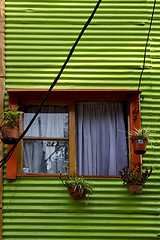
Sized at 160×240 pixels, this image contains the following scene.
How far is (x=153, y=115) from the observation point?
10367 millimetres

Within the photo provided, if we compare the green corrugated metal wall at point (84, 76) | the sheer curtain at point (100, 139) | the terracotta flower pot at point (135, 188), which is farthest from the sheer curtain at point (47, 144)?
the terracotta flower pot at point (135, 188)

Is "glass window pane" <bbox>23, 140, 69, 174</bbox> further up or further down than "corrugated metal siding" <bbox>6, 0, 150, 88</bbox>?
further down

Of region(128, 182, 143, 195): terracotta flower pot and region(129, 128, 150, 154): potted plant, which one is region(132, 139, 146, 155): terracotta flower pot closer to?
region(129, 128, 150, 154): potted plant

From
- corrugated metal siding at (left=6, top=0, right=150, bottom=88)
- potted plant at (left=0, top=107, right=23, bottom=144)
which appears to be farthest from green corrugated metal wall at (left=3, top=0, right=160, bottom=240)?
potted plant at (left=0, top=107, right=23, bottom=144)

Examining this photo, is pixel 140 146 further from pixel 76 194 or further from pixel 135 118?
pixel 76 194

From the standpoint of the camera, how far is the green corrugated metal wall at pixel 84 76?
957 centimetres

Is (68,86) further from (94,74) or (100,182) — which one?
(100,182)

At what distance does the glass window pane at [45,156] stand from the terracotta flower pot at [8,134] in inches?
27.8

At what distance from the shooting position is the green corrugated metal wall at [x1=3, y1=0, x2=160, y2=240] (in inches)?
377

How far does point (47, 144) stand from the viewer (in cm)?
1034

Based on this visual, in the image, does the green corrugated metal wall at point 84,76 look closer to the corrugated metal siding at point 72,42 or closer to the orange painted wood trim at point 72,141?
the corrugated metal siding at point 72,42

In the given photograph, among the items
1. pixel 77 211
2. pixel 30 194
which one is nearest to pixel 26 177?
pixel 30 194

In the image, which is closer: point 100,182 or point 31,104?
point 100,182

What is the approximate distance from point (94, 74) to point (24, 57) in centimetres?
140
